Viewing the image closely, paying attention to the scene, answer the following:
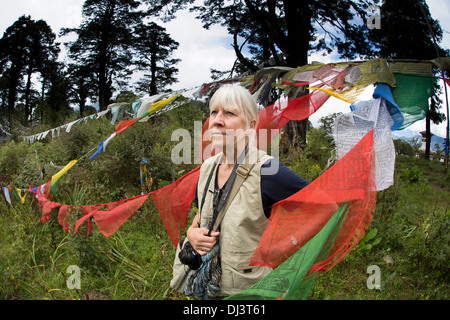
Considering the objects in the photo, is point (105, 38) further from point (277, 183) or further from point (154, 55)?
point (277, 183)

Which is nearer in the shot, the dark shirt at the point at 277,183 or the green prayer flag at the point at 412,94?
the dark shirt at the point at 277,183

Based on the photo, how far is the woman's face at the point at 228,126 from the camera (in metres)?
1.55

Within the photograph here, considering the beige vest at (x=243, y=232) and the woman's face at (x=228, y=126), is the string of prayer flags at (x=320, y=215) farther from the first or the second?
the woman's face at (x=228, y=126)

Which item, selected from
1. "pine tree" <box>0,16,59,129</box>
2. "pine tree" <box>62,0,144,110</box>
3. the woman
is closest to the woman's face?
the woman

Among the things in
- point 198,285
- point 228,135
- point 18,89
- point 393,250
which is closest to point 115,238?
point 198,285

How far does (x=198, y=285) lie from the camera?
161 centimetres

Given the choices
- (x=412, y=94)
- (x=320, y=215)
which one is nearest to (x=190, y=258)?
(x=320, y=215)

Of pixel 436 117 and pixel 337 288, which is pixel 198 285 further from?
pixel 436 117

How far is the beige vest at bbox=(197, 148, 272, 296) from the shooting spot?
1.49m

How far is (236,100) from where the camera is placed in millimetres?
1551

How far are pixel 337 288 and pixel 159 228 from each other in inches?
108

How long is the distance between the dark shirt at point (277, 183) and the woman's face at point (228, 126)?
0.73 ft

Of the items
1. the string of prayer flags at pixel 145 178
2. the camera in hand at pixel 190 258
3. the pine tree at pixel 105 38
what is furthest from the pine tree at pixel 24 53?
the camera in hand at pixel 190 258

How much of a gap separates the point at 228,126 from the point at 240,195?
14.5 inches
